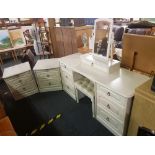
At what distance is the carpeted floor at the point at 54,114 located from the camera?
197 cm

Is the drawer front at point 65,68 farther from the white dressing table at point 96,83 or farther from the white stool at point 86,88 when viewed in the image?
the white stool at point 86,88

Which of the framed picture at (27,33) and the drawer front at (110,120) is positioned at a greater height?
the framed picture at (27,33)

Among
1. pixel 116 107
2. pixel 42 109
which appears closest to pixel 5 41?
pixel 42 109

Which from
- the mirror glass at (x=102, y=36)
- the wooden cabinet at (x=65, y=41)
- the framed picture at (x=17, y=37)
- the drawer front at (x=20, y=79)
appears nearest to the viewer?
the mirror glass at (x=102, y=36)

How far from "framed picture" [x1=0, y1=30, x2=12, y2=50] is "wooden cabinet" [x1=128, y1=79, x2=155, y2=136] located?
4.17 meters

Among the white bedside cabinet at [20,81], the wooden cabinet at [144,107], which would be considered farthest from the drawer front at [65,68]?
the wooden cabinet at [144,107]

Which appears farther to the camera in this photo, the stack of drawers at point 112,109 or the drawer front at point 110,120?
the drawer front at point 110,120

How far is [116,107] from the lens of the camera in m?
1.59

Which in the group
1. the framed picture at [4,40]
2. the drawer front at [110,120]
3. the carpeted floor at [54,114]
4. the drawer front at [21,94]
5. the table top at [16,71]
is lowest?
the carpeted floor at [54,114]

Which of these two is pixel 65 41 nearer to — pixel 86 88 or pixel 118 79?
pixel 86 88

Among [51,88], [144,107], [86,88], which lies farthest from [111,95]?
[51,88]

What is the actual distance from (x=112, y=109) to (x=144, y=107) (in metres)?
0.49

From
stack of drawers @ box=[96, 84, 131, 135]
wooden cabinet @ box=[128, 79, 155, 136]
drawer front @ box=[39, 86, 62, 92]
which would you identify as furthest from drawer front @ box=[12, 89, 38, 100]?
wooden cabinet @ box=[128, 79, 155, 136]
